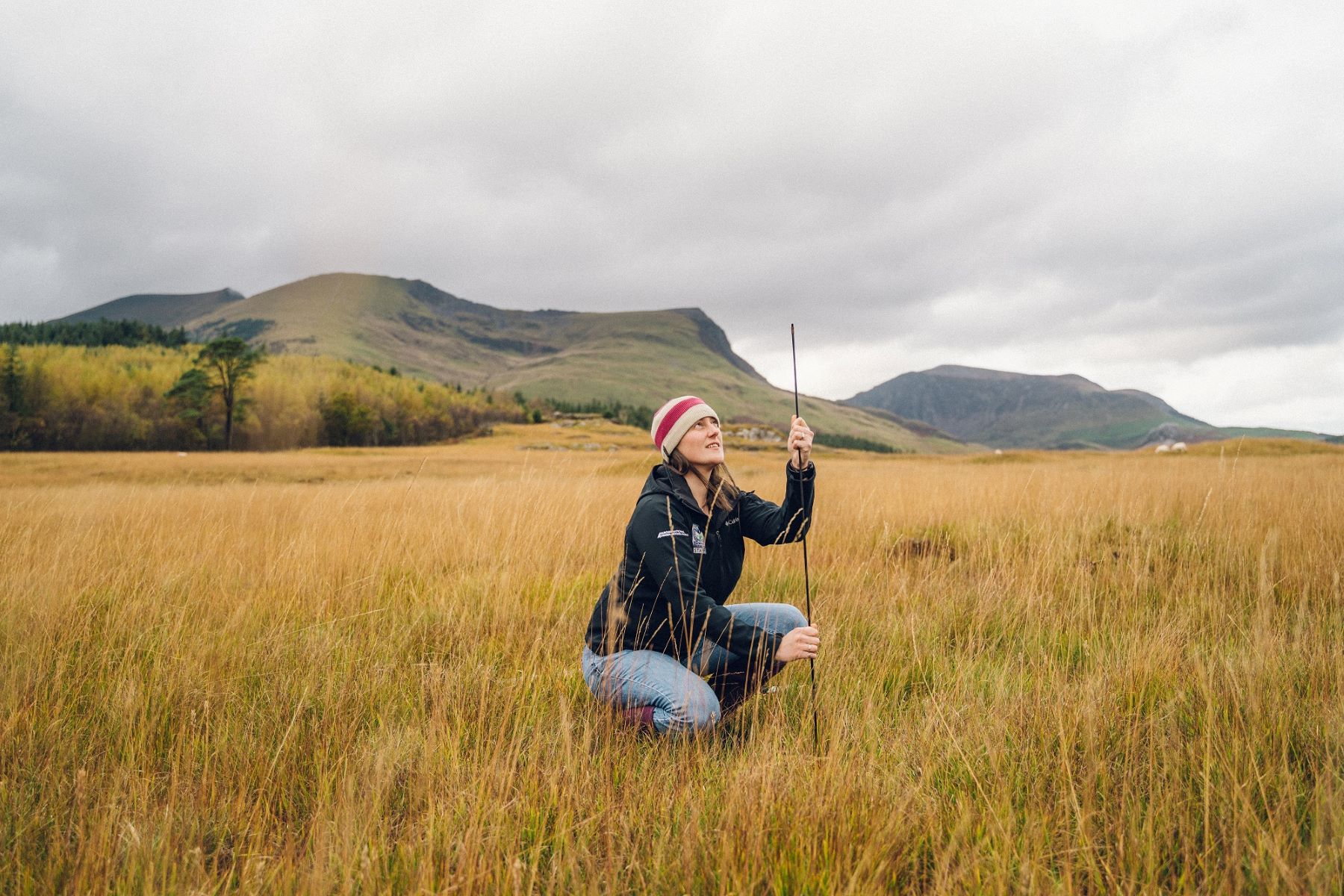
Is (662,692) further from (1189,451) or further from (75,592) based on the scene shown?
(1189,451)

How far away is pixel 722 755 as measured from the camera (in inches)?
106

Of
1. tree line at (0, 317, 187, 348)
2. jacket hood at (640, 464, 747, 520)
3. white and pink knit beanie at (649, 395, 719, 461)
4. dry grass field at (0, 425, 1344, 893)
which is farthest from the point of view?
tree line at (0, 317, 187, 348)

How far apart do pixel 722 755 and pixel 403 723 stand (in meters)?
1.44

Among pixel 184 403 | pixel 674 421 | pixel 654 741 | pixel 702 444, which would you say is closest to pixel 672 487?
pixel 702 444

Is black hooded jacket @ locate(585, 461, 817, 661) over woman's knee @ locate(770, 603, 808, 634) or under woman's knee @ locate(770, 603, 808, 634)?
over

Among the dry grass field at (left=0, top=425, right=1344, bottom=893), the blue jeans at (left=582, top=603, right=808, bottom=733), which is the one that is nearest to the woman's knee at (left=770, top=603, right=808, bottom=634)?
the blue jeans at (left=582, top=603, right=808, bottom=733)

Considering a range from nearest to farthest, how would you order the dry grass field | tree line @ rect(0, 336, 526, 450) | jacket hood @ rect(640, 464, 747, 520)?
the dry grass field
jacket hood @ rect(640, 464, 747, 520)
tree line @ rect(0, 336, 526, 450)

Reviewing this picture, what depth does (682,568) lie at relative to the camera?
2.84 metres

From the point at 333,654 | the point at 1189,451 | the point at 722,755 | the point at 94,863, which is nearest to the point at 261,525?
the point at 333,654

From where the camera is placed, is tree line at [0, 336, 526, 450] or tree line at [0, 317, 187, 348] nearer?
tree line at [0, 336, 526, 450]

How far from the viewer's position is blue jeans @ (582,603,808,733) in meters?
2.66

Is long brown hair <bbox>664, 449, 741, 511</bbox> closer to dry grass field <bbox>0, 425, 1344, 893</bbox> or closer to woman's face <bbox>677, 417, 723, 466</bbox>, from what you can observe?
woman's face <bbox>677, 417, 723, 466</bbox>

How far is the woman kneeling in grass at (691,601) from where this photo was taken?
2707 mm

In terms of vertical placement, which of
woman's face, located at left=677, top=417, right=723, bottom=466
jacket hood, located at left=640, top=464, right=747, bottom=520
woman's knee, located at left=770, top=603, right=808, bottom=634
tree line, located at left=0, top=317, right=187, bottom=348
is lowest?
woman's knee, located at left=770, top=603, right=808, bottom=634
